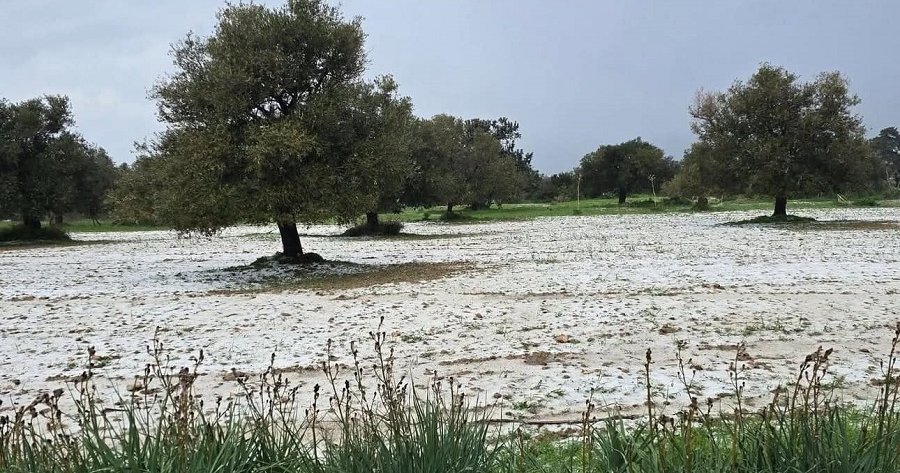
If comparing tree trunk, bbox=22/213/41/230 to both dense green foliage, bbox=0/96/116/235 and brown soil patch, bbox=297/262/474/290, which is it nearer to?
dense green foliage, bbox=0/96/116/235

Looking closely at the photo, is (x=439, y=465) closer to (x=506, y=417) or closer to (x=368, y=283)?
(x=506, y=417)

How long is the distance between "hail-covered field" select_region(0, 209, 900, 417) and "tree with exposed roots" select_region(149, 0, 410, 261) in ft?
8.99

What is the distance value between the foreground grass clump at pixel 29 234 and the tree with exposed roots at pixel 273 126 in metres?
29.7

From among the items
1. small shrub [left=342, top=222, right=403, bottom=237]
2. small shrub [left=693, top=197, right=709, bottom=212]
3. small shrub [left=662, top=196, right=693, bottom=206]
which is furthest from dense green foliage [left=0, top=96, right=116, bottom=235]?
small shrub [left=662, top=196, right=693, bottom=206]

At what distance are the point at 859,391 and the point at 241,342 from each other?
27.6ft

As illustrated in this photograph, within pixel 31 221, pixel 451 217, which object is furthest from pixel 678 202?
pixel 31 221

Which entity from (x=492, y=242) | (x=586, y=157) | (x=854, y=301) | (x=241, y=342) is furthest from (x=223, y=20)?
(x=586, y=157)

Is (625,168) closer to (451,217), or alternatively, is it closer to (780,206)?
(451,217)

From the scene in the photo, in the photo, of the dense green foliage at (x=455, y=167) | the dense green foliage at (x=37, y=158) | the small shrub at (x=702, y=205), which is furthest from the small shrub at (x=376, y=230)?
the small shrub at (x=702, y=205)

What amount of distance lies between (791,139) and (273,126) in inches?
1322

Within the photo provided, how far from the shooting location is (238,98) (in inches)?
773

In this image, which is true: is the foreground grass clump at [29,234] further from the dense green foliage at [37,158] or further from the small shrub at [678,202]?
the small shrub at [678,202]

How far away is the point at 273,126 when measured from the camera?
62.8 feet

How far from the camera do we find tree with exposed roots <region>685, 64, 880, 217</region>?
1545 inches
